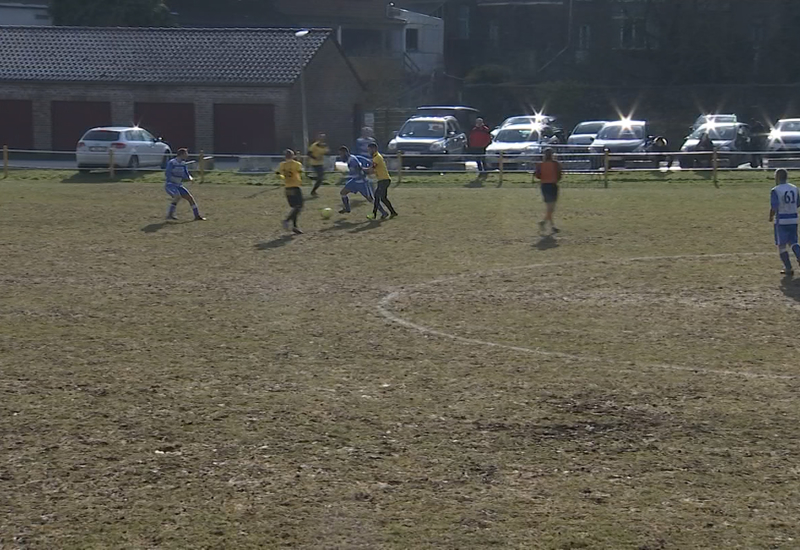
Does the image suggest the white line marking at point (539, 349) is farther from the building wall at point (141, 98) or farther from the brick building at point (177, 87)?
the building wall at point (141, 98)

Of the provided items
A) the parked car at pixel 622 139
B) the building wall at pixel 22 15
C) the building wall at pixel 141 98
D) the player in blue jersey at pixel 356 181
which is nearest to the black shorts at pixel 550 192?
the player in blue jersey at pixel 356 181

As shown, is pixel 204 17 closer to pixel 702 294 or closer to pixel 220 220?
pixel 220 220

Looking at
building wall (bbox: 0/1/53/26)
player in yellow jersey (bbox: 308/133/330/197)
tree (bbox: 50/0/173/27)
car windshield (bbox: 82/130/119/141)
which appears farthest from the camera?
building wall (bbox: 0/1/53/26)

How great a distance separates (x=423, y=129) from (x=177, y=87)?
41.4 feet

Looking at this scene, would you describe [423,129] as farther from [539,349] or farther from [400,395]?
[400,395]

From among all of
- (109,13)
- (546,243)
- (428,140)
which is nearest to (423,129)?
(428,140)

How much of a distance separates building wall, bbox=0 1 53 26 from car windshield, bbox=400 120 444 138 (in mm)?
30733

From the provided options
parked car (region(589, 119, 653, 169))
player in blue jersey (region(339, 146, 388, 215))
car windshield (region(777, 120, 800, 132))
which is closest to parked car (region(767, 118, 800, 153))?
car windshield (region(777, 120, 800, 132))

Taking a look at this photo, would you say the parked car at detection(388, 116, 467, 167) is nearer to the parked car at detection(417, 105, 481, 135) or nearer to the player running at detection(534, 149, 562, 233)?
the parked car at detection(417, 105, 481, 135)

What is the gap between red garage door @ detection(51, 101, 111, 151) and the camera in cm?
4791

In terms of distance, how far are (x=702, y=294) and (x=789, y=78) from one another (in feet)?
170

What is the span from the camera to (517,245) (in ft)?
69.1

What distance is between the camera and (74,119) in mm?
48031

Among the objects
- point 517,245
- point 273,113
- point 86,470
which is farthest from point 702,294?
point 273,113
